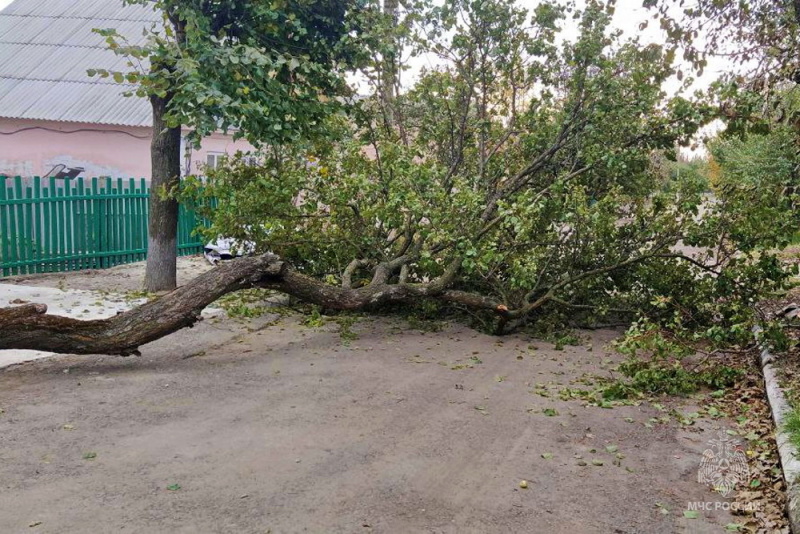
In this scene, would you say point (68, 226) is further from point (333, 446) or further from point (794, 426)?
point (794, 426)

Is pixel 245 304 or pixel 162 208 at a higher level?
pixel 162 208

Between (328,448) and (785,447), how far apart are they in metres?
2.98

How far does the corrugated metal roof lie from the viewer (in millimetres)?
18109

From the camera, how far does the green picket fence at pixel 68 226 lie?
11312 mm

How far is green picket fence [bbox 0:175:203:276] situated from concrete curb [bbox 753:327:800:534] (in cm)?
894

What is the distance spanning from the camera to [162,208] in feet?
35.5

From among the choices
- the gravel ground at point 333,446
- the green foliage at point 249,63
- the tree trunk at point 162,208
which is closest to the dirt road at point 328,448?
the gravel ground at point 333,446

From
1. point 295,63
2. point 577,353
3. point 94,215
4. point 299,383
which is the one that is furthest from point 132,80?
point 577,353

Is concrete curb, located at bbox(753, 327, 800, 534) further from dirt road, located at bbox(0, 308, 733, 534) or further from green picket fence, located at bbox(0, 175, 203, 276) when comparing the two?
green picket fence, located at bbox(0, 175, 203, 276)

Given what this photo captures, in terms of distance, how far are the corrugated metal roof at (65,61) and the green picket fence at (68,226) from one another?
16.4 feet

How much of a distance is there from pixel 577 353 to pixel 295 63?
4.74 m

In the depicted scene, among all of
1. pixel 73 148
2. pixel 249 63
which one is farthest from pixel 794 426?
pixel 73 148

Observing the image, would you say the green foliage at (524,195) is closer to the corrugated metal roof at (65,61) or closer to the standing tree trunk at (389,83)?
the standing tree trunk at (389,83)

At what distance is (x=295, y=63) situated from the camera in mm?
8500
